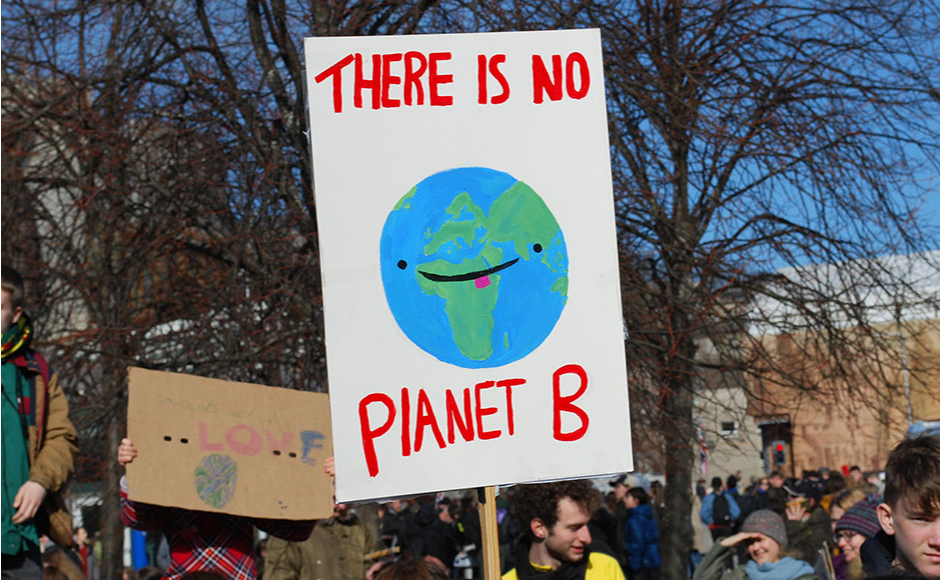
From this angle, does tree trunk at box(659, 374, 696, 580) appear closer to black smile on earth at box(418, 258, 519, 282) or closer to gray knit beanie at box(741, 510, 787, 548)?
gray knit beanie at box(741, 510, 787, 548)

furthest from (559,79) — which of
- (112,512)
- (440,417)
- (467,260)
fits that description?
(112,512)

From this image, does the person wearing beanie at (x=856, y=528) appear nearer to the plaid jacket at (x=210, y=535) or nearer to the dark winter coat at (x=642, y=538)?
the plaid jacket at (x=210, y=535)

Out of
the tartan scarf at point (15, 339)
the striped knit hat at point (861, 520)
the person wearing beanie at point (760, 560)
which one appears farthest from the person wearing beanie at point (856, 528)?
the tartan scarf at point (15, 339)

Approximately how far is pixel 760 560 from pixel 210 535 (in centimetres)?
271

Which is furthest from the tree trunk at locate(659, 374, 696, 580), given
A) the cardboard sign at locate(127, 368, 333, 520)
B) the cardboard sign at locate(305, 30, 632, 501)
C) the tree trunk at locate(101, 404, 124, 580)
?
the cardboard sign at locate(305, 30, 632, 501)

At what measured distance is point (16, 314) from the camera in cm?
416

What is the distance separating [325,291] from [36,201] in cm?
697

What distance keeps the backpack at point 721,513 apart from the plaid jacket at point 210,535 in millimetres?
11750

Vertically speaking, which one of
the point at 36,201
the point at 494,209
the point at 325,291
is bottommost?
the point at 325,291

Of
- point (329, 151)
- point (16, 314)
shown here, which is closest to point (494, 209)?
point (329, 151)

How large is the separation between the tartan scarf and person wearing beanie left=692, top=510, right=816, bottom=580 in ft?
11.0

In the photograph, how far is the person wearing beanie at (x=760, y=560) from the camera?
19.0 feet

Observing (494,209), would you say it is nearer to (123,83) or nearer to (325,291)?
(325,291)

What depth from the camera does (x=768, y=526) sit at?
6012 millimetres
